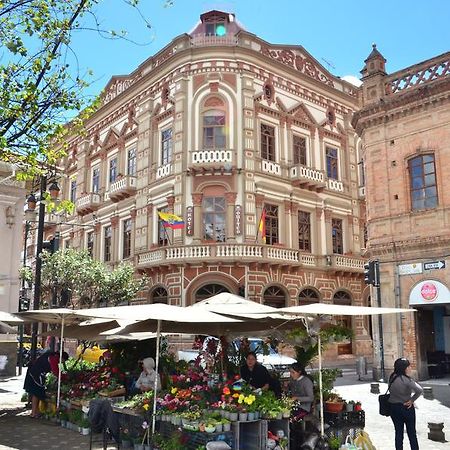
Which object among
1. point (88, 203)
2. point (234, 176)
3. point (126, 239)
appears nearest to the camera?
point (234, 176)

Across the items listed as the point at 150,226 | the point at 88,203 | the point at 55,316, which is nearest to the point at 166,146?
the point at 150,226

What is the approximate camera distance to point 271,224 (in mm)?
28453

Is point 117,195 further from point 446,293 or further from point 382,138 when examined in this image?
point 446,293

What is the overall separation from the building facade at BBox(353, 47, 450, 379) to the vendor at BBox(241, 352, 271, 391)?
9.92 m

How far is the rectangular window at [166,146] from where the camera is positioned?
29.3 m

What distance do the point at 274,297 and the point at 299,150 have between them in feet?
28.6

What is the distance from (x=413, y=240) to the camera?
19.0m

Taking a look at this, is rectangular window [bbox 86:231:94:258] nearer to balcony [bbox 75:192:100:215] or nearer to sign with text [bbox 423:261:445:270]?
balcony [bbox 75:192:100:215]

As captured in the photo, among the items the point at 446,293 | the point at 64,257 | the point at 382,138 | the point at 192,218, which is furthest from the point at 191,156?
the point at 446,293

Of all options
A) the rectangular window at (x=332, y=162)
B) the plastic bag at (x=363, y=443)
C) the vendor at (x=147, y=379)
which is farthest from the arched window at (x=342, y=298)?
the plastic bag at (x=363, y=443)

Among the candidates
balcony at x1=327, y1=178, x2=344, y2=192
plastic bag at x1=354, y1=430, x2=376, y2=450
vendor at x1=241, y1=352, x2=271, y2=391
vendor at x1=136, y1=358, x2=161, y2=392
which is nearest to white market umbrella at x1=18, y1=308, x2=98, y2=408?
vendor at x1=136, y1=358, x2=161, y2=392

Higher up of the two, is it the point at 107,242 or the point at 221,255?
the point at 107,242

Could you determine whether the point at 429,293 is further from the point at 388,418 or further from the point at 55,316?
the point at 55,316

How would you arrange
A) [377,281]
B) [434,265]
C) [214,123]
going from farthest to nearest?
1. [214,123]
2. [377,281]
3. [434,265]
